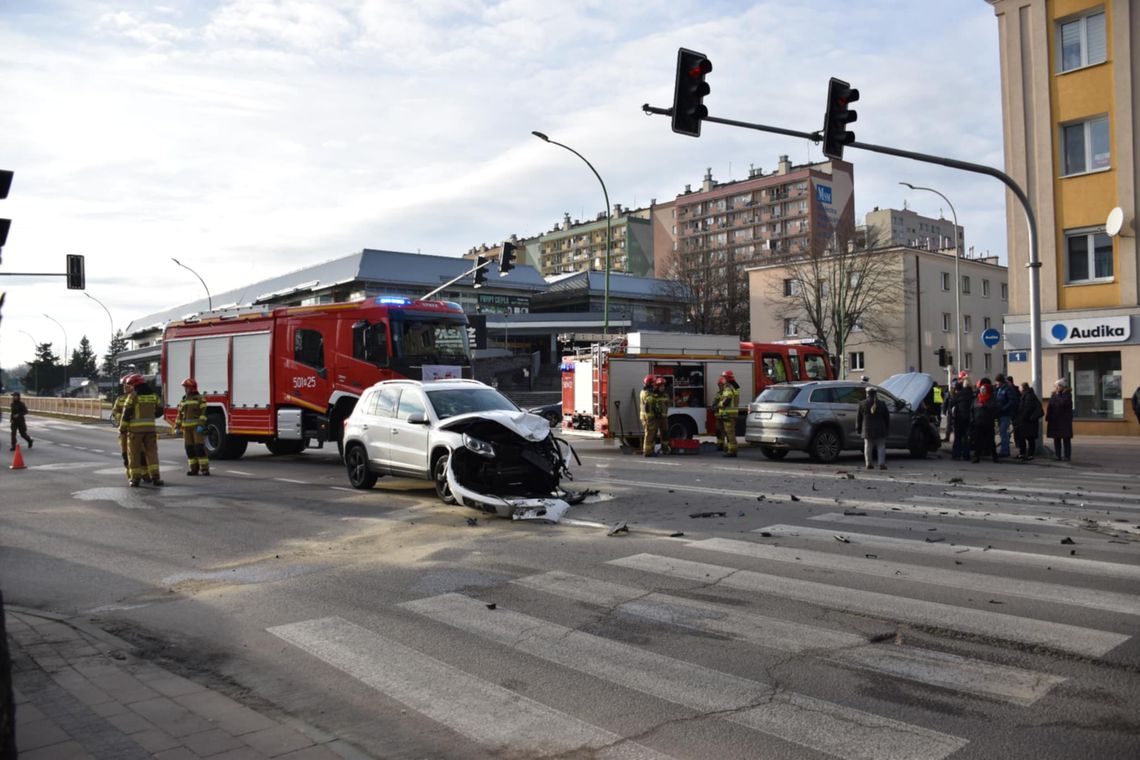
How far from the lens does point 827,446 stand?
701 inches

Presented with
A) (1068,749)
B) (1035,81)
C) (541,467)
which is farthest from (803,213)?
(1068,749)

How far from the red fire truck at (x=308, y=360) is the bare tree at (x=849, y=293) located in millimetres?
33828

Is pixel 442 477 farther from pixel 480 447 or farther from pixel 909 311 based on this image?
pixel 909 311

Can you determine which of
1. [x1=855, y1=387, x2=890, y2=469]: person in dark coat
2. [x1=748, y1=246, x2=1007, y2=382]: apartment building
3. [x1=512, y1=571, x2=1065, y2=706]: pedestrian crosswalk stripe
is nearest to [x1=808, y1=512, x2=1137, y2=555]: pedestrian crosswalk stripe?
[x1=512, y1=571, x2=1065, y2=706]: pedestrian crosswalk stripe

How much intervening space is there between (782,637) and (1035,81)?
26508 millimetres

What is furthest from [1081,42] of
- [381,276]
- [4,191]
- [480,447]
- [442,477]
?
[381,276]

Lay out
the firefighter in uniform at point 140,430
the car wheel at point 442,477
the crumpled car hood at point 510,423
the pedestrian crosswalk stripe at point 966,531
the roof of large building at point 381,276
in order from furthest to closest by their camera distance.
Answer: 1. the roof of large building at point 381,276
2. the firefighter in uniform at point 140,430
3. the car wheel at point 442,477
4. the crumpled car hood at point 510,423
5. the pedestrian crosswalk stripe at point 966,531

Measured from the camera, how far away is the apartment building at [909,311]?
50.0 m

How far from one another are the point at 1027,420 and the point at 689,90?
33.4 ft

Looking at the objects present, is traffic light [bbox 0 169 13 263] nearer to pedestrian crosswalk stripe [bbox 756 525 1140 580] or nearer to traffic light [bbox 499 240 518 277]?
pedestrian crosswalk stripe [bbox 756 525 1140 580]

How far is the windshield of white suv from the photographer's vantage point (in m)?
12.2

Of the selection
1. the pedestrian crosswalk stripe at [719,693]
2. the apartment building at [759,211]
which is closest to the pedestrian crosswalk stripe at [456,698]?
the pedestrian crosswalk stripe at [719,693]

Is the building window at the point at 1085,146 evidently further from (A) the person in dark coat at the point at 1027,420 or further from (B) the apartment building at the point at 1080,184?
(A) the person in dark coat at the point at 1027,420

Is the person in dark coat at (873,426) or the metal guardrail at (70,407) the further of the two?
the metal guardrail at (70,407)
